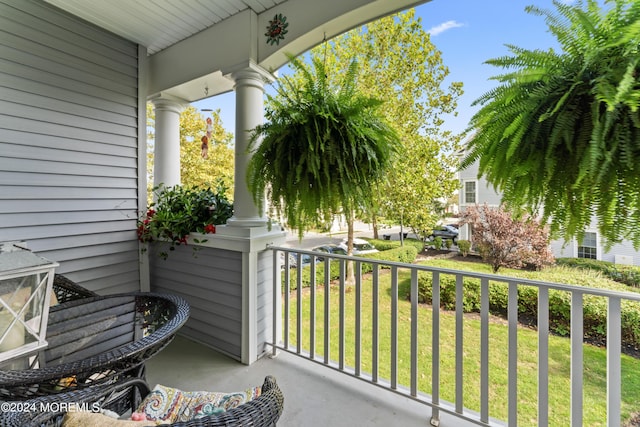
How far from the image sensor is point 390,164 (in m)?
1.45

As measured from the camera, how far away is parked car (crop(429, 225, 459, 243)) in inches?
175

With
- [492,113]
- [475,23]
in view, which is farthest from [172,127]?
[475,23]

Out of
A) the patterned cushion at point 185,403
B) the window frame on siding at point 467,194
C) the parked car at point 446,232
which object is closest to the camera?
the patterned cushion at point 185,403

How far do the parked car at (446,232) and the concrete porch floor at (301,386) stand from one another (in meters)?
3.14

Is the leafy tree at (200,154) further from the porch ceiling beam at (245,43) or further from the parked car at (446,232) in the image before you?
the parked car at (446,232)

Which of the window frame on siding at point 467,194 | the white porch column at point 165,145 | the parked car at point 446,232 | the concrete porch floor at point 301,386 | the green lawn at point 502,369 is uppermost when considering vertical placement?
the white porch column at point 165,145

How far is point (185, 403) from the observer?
3.10 feet

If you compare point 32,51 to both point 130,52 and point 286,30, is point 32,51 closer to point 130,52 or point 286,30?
point 130,52

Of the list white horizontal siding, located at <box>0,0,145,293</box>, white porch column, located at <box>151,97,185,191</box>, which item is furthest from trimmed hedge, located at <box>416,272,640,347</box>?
white horizontal siding, located at <box>0,0,145,293</box>

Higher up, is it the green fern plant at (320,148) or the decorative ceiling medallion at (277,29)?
the decorative ceiling medallion at (277,29)

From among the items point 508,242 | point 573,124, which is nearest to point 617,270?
point 508,242

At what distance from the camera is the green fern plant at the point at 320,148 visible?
1340 millimetres

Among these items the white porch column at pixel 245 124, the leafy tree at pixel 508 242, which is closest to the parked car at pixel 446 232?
the leafy tree at pixel 508 242

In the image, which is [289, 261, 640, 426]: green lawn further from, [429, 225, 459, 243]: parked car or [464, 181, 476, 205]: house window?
[429, 225, 459, 243]: parked car
